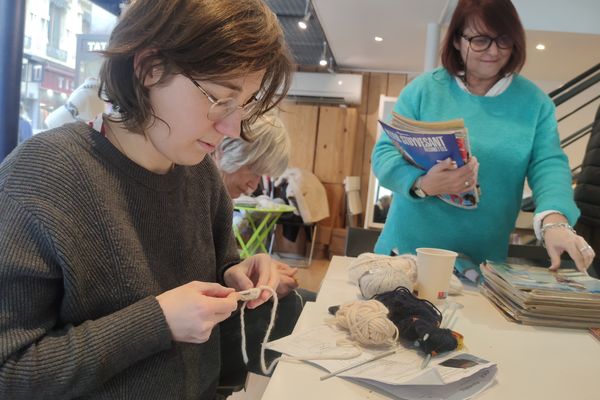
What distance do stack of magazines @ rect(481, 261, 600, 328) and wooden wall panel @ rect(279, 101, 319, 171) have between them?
13.9 ft

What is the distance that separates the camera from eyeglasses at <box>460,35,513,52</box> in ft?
3.71

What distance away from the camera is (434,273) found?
949 millimetres

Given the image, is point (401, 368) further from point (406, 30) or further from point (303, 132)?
point (303, 132)

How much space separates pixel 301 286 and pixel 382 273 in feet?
9.33

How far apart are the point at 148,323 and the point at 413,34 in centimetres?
389

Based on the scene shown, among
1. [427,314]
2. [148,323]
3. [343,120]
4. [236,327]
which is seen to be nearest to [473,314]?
[427,314]

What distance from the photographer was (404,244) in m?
1.23

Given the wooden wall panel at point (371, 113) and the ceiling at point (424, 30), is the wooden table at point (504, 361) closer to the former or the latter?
the ceiling at point (424, 30)

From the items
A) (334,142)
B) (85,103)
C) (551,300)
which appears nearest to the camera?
(551,300)

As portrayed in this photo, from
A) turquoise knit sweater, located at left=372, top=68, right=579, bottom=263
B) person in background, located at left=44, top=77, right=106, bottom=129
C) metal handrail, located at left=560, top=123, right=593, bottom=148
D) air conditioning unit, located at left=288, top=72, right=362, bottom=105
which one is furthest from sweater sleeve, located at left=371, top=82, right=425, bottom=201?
air conditioning unit, located at left=288, top=72, right=362, bottom=105

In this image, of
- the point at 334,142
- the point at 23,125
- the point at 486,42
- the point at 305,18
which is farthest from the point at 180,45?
the point at 334,142

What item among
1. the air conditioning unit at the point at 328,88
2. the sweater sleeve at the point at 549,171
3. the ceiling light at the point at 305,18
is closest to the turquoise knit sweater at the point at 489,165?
the sweater sleeve at the point at 549,171

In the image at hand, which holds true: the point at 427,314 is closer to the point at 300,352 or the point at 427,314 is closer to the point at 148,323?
the point at 300,352

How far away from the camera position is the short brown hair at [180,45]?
626 mm
